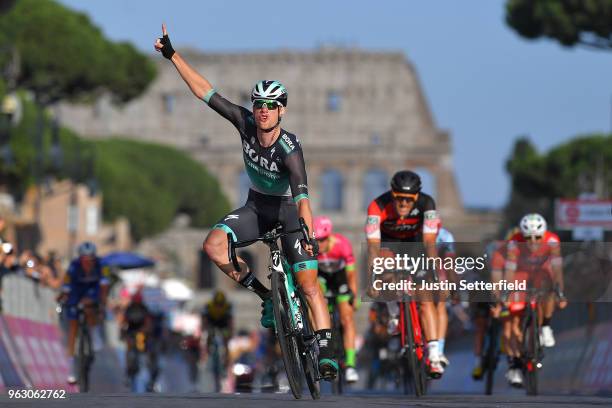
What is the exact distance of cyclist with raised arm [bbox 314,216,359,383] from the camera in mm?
17453

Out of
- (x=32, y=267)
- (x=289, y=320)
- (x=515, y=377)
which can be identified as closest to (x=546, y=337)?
(x=515, y=377)

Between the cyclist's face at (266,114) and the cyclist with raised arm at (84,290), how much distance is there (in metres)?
7.96

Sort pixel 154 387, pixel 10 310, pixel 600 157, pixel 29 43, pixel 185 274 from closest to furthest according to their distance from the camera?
pixel 10 310
pixel 154 387
pixel 29 43
pixel 600 157
pixel 185 274

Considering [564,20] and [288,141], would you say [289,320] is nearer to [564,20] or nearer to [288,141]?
[288,141]

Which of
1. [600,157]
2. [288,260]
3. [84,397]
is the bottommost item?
[84,397]

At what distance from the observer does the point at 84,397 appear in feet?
42.0

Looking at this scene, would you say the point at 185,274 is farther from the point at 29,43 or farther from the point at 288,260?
the point at 288,260

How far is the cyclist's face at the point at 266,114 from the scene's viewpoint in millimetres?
12109

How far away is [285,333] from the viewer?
39.5ft

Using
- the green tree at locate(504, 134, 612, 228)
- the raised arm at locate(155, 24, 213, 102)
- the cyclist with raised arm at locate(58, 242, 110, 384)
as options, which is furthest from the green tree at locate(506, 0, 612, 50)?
the green tree at locate(504, 134, 612, 228)

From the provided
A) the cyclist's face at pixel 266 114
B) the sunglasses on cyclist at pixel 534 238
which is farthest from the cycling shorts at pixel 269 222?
the sunglasses on cyclist at pixel 534 238

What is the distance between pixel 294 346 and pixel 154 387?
43.9 feet

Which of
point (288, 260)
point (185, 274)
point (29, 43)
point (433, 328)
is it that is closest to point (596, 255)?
point (433, 328)

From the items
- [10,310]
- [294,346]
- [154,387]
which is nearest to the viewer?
[294,346]
